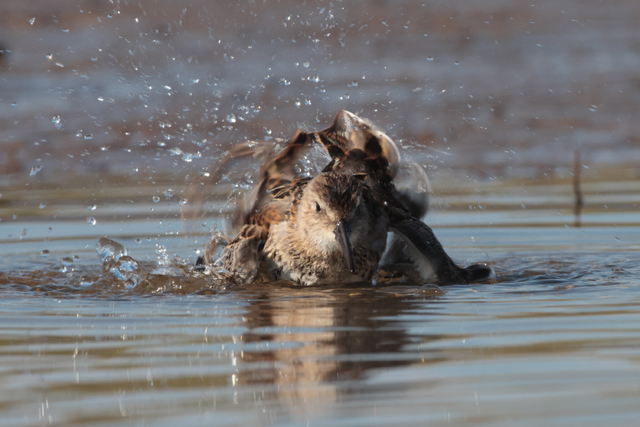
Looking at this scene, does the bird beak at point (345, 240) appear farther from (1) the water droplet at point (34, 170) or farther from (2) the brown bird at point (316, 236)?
(1) the water droplet at point (34, 170)

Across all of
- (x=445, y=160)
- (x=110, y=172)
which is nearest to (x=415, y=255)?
(x=445, y=160)

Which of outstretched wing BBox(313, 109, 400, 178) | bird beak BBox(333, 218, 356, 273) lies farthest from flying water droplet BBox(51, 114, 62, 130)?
bird beak BBox(333, 218, 356, 273)

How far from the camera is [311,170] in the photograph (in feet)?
26.4

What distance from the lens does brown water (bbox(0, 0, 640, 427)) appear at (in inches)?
138

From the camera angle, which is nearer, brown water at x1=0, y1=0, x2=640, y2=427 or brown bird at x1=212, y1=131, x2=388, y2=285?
brown water at x1=0, y1=0, x2=640, y2=427

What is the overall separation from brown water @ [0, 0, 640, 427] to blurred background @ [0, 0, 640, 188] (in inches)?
1.7

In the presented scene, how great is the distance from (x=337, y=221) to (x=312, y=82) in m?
7.71

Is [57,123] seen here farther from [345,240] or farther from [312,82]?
[345,240]

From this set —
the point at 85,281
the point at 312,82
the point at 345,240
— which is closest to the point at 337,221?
the point at 345,240

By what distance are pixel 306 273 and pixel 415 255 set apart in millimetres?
738

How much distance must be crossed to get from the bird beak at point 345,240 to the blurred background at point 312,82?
151 inches

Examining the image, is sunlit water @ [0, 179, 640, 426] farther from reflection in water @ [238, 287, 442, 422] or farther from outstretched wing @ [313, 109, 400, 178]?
outstretched wing @ [313, 109, 400, 178]

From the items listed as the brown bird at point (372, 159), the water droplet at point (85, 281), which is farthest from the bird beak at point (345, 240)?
the water droplet at point (85, 281)

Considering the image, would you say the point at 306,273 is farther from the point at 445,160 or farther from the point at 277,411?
the point at 445,160
